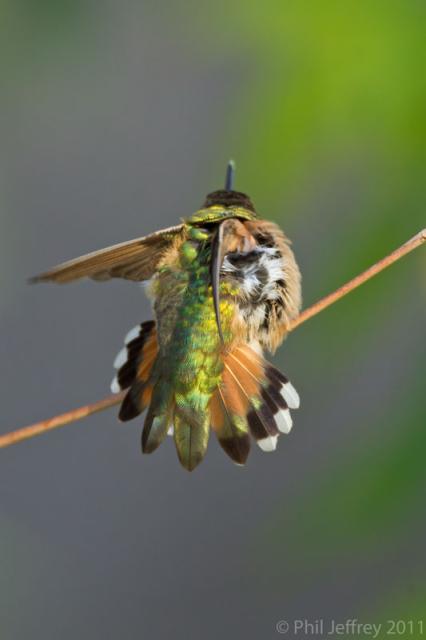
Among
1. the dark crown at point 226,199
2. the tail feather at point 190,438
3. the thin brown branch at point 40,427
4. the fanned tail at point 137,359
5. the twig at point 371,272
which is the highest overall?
the dark crown at point 226,199

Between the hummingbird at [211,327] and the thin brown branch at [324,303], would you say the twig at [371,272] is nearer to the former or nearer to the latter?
the thin brown branch at [324,303]

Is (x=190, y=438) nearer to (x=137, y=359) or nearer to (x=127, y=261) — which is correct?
(x=137, y=359)

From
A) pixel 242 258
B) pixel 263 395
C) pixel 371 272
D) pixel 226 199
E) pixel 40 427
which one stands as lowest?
pixel 40 427

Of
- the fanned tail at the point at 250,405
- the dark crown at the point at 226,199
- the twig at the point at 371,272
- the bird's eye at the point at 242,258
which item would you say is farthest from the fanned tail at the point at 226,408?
the twig at the point at 371,272

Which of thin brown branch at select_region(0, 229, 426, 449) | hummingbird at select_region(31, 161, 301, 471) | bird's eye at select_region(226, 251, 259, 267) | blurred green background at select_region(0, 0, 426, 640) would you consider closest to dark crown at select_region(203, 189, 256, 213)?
hummingbird at select_region(31, 161, 301, 471)

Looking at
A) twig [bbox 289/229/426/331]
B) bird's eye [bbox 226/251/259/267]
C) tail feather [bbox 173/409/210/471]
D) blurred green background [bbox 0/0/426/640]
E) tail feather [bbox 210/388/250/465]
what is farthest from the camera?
bird's eye [bbox 226/251/259/267]

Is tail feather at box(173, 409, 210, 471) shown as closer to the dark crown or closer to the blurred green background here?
the blurred green background

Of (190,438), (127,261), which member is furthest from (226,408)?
(127,261)

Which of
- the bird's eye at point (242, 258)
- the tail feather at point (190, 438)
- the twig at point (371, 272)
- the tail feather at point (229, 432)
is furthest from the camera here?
the bird's eye at point (242, 258)
